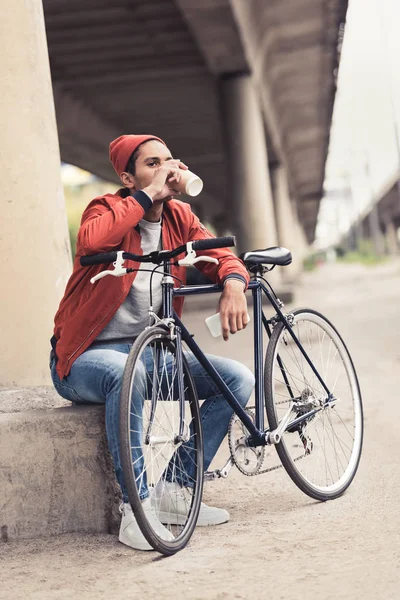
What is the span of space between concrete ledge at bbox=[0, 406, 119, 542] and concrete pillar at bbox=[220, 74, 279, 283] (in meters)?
15.1

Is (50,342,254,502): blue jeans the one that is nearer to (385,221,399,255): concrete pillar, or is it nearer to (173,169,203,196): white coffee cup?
(173,169,203,196): white coffee cup

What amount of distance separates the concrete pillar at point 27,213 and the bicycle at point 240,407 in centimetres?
131

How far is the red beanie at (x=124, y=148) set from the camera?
3848mm

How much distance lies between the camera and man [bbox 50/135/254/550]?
355 cm

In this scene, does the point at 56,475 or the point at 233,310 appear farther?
the point at 56,475

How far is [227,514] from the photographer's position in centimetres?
388

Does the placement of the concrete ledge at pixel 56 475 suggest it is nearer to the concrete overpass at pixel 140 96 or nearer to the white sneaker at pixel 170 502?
the white sneaker at pixel 170 502

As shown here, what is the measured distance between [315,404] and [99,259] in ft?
4.59

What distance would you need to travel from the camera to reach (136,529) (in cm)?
351

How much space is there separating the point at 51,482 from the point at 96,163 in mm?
28284

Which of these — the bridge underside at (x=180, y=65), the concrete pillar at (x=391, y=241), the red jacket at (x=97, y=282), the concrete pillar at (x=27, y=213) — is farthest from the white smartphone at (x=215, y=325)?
the concrete pillar at (x=391, y=241)

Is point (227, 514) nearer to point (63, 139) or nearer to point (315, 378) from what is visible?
point (315, 378)

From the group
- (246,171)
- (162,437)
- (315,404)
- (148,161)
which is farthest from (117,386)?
(246,171)

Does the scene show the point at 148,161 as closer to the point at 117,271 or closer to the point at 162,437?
the point at 117,271
